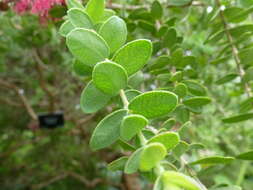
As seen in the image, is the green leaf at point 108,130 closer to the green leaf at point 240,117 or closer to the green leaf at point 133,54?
the green leaf at point 133,54

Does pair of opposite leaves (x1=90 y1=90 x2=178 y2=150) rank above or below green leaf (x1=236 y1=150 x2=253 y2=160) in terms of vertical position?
above

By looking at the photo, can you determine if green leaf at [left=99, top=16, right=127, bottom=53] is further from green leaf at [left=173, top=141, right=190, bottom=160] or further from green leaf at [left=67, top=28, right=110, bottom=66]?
green leaf at [left=173, top=141, right=190, bottom=160]

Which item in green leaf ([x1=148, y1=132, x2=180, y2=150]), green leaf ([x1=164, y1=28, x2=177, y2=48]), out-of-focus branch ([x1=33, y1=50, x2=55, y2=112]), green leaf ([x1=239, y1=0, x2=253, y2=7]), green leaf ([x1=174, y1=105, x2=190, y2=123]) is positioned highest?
green leaf ([x1=239, y1=0, x2=253, y2=7])

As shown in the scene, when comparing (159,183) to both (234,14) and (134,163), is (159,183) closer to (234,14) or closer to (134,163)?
(134,163)

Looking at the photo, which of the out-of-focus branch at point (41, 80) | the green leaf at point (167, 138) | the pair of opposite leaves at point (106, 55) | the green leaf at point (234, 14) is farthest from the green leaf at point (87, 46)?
the out-of-focus branch at point (41, 80)

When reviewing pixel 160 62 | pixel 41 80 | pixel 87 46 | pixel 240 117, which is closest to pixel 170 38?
pixel 160 62

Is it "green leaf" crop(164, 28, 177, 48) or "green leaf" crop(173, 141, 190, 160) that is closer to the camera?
"green leaf" crop(173, 141, 190, 160)

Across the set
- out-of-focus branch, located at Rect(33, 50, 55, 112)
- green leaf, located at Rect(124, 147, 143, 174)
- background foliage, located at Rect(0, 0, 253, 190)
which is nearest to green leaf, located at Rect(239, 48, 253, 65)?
background foliage, located at Rect(0, 0, 253, 190)
